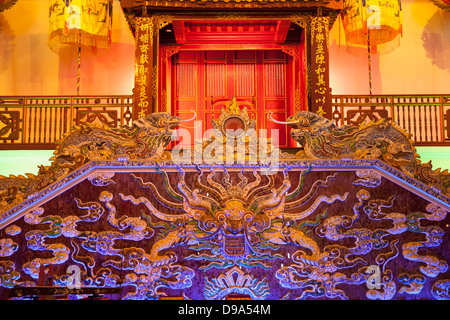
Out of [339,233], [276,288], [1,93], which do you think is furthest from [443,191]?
[1,93]

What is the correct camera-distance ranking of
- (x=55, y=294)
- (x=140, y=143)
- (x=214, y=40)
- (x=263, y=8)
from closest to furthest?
(x=55, y=294), (x=140, y=143), (x=263, y=8), (x=214, y=40)

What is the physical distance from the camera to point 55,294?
3.54 m

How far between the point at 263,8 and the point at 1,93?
4.93 m

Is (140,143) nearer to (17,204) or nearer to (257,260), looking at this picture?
(17,204)

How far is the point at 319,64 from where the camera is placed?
22.2 feet

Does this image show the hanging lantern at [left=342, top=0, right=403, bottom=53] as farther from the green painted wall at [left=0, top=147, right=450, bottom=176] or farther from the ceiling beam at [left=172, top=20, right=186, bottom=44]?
the ceiling beam at [left=172, top=20, right=186, bottom=44]

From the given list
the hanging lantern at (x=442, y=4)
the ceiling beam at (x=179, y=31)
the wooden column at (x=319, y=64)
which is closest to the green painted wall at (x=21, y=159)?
the ceiling beam at (x=179, y=31)

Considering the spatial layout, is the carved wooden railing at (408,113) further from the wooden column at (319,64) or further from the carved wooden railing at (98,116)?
the wooden column at (319,64)

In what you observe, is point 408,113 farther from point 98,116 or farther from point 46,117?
point 46,117

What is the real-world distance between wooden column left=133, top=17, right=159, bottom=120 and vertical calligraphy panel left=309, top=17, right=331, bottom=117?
2262 mm

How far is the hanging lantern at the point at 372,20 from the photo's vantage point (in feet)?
23.4

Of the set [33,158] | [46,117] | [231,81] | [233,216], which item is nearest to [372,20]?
[231,81]

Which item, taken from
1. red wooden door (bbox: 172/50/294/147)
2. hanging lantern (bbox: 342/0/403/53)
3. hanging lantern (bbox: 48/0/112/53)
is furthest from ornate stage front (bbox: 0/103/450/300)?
red wooden door (bbox: 172/50/294/147)

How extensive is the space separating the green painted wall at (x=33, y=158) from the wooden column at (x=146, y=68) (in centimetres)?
185
